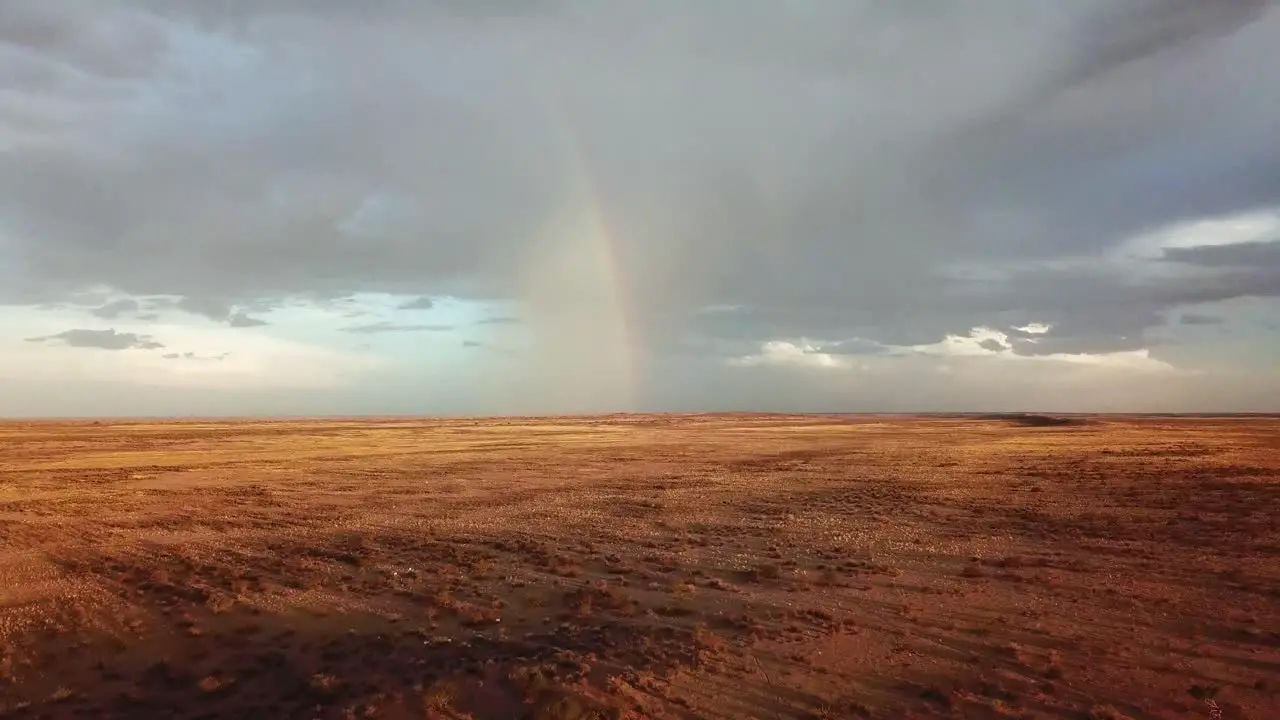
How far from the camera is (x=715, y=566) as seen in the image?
2141cm

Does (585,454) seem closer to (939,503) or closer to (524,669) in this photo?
(939,503)

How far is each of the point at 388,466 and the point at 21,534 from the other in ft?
94.2

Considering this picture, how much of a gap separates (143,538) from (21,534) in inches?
194

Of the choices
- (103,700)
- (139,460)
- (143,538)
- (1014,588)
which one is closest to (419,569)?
(103,700)

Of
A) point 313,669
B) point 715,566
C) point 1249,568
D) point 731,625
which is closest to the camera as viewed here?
point 313,669

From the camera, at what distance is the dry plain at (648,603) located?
1206 centimetres

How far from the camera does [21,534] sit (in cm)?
2739

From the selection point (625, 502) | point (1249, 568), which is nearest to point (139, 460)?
point (625, 502)

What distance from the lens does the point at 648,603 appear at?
57.3 feet

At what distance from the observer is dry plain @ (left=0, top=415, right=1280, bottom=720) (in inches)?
475

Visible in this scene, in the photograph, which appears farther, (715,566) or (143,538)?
(143,538)

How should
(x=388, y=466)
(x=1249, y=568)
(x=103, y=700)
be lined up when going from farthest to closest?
(x=388, y=466)
(x=1249, y=568)
(x=103, y=700)

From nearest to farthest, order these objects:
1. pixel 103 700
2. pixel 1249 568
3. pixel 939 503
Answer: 1. pixel 103 700
2. pixel 1249 568
3. pixel 939 503

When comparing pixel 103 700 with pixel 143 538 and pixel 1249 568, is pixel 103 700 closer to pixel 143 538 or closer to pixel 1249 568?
pixel 143 538
